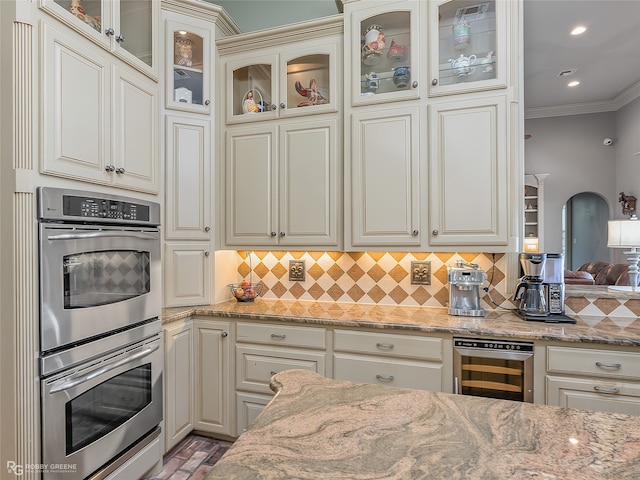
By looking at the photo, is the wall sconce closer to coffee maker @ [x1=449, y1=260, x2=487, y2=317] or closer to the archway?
the archway

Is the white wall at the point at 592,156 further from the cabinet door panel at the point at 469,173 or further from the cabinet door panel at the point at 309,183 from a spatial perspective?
the cabinet door panel at the point at 309,183

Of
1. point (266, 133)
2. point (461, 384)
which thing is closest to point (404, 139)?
point (266, 133)

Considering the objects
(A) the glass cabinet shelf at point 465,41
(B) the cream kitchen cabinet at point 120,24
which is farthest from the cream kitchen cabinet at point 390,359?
(B) the cream kitchen cabinet at point 120,24

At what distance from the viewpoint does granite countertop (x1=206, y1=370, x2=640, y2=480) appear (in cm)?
63

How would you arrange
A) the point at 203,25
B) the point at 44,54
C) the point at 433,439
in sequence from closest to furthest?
the point at 433,439 < the point at 44,54 < the point at 203,25

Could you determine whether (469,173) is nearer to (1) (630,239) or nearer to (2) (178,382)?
(1) (630,239)

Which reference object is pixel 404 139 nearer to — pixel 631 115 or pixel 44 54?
pixel 44 54

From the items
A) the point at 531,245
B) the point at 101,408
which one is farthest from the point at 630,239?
the point at 101,408


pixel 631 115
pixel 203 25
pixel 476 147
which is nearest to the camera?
pixel 476 147

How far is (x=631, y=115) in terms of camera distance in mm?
2916

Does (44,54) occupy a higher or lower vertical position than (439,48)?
lower

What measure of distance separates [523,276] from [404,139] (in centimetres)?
109

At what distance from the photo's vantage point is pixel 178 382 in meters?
2.21

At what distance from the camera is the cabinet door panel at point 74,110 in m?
1.45
